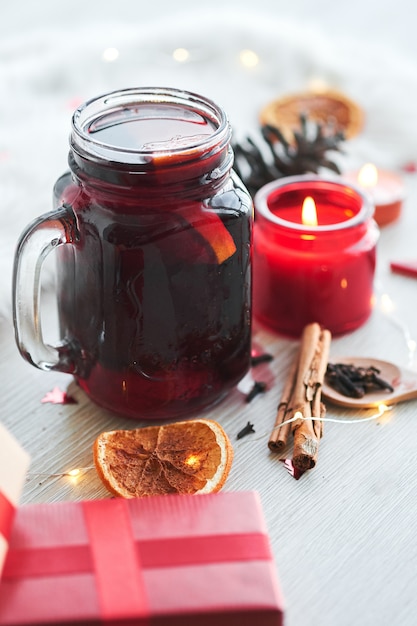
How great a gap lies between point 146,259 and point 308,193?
34 cm

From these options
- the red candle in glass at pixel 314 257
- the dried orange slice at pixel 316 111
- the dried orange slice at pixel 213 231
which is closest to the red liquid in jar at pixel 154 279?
the dried orange slice at pixel 213 231

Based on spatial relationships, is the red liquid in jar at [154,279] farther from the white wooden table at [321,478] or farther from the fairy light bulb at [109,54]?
the fairy light bulb at [109,54]

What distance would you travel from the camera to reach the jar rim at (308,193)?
98cm

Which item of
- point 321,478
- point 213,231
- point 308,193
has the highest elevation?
point 213,231

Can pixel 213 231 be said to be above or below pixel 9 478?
above

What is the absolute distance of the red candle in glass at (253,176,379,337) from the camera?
99 cm

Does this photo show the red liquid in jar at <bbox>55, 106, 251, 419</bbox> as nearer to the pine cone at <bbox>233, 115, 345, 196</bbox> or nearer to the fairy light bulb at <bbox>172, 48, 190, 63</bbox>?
the pine cone at <bbox>233, 115, 345, 196</bbox>

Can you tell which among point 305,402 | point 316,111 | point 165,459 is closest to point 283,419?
point 305,402

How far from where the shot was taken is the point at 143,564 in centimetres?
68

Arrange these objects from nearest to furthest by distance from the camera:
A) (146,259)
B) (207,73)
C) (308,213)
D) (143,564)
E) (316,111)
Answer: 1. (143,564)
2. (146,259)
3. (308,213)
4. (316,111)
5. (207,73)

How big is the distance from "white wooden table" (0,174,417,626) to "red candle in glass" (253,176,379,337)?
0.11 feet

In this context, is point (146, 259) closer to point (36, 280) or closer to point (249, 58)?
point (36, 280)

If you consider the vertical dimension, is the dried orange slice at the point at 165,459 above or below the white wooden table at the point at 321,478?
above

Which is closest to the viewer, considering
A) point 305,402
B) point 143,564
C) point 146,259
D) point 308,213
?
point 143,564
